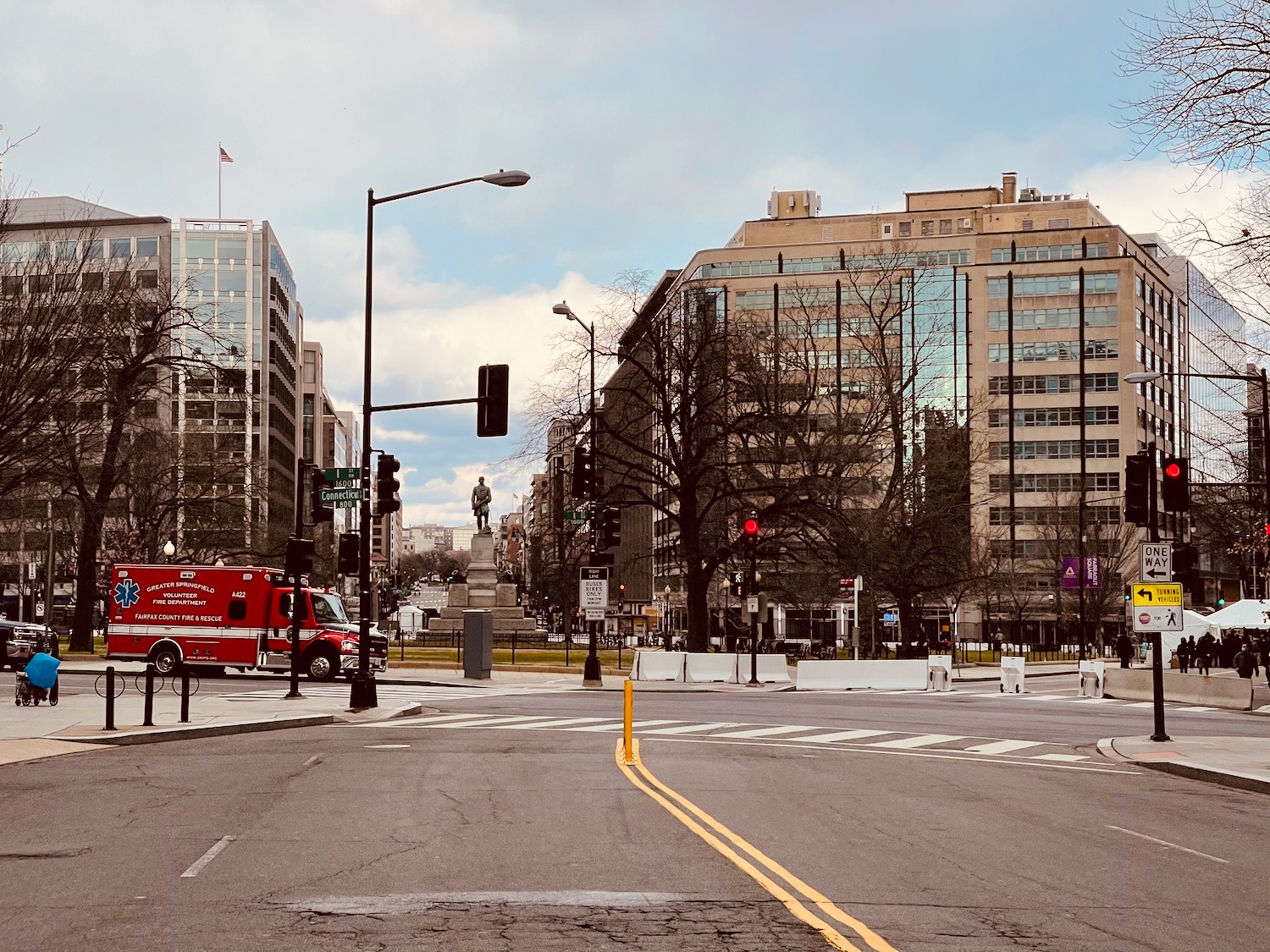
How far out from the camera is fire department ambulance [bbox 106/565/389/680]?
36.7 metres

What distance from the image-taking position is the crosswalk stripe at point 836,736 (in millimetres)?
22470

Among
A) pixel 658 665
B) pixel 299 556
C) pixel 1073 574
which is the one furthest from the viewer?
pixel 1073 574

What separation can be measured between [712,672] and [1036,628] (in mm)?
67137

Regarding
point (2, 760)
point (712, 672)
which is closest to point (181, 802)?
point (2, 760)

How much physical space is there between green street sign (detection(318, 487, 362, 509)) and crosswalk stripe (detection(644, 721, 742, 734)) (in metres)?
8.11

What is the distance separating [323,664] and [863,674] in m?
15.9

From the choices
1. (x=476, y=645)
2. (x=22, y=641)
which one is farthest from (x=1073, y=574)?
(x=22, y=641)

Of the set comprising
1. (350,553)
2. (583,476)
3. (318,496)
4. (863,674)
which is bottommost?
(863,674)

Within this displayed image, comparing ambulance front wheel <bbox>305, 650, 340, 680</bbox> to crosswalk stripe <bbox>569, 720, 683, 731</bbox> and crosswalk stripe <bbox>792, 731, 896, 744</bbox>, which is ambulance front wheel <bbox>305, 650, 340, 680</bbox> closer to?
crosswalk stripe <bbox>569, 720, 683, 731</bbox>

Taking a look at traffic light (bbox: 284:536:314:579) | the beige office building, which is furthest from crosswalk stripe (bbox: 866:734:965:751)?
the beige office building

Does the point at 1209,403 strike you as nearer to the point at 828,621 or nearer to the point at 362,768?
the point at 828,621

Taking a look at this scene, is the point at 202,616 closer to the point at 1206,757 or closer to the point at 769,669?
the point at 769,669

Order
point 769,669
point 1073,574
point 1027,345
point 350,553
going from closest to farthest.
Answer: point 350,553 < point 769,669 < point 1073,574 < point 1027,345

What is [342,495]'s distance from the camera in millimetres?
27891
